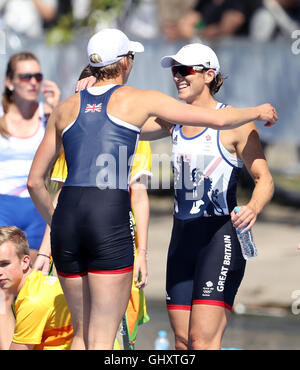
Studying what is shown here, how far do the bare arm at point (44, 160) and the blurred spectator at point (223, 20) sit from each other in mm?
7361

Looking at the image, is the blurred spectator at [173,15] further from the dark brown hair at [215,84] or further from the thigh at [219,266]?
the thigh at [219,266]

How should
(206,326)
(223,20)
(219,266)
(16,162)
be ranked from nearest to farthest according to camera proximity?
(206,326), (219,266), (16,162), (223,20)

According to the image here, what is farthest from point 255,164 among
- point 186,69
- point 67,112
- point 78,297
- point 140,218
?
point 78,297

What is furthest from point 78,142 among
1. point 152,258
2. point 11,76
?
point 152,258

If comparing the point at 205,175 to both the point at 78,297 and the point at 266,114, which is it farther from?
the point at 78,297

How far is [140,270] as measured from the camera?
566cm

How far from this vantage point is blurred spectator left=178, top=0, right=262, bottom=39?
12289 mm

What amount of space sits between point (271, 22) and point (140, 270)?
7560mm

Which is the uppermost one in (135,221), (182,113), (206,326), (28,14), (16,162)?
(28,14)

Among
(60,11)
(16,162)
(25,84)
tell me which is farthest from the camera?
(60,11)

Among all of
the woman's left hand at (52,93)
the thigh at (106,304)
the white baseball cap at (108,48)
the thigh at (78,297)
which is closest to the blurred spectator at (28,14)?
the woman's left hand at (52,93)

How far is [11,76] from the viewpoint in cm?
723

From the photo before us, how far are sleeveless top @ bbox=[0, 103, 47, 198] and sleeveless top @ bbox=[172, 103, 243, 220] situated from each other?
1624 mm
